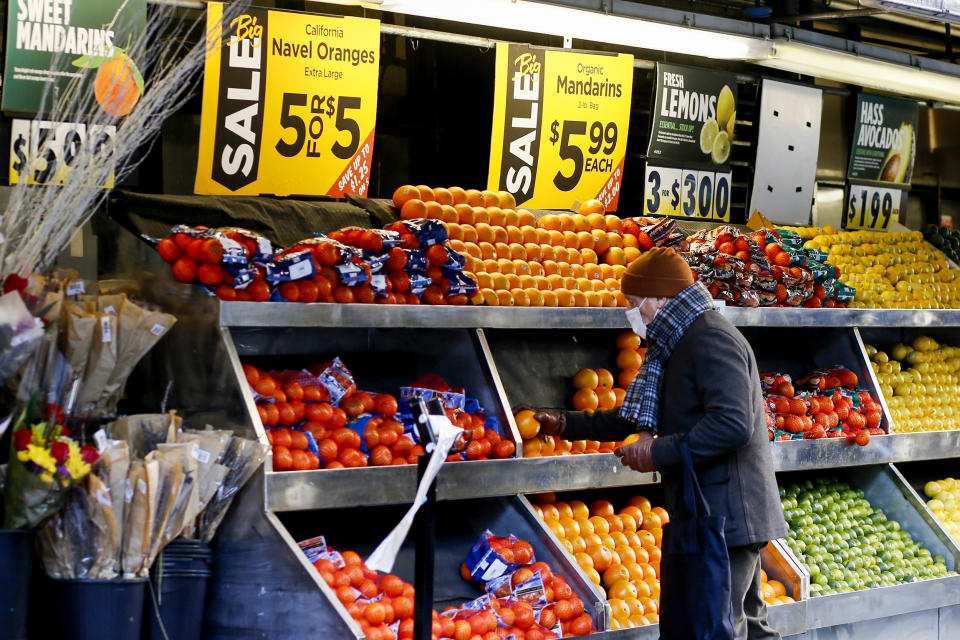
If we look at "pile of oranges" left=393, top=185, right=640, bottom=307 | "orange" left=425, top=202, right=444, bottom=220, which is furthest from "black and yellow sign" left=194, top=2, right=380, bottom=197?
"orange" left=425, top=202, right=444, bottom=220

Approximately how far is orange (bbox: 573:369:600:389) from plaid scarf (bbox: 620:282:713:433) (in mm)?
1071

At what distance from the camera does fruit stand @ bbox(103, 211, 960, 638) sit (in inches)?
152

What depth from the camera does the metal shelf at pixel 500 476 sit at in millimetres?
3883

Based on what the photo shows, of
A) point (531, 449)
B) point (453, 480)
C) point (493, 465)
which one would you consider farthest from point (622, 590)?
point (453, 480)

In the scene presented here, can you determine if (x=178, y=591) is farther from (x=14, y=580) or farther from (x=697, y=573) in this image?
(x=697, y=573)

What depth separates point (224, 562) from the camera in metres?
3.92

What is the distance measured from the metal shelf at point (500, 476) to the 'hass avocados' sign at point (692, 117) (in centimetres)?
253

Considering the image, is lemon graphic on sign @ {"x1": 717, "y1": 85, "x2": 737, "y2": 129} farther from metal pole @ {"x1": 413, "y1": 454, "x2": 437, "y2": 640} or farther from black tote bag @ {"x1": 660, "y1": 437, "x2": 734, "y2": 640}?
metal pole @ {"x1": 413, "y1": 454, "x2": 437, "y2": 640}

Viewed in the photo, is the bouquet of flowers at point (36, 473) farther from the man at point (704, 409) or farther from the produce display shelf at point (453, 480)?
the man at point (704, 409)

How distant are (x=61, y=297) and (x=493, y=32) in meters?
5.80

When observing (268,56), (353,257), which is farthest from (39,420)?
(268,56)

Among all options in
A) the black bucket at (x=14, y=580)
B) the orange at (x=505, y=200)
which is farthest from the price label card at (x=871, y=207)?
the black bucket at (x=14, y=580)

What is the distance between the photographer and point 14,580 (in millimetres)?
3188

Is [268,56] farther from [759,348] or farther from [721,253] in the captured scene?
[759,348]
